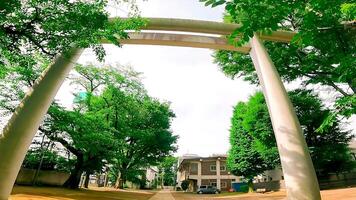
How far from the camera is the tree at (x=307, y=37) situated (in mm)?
4551

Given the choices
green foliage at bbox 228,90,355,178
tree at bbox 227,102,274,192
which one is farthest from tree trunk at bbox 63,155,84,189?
tree at bbox 227,102,274,192

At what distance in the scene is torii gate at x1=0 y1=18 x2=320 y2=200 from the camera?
8344mm

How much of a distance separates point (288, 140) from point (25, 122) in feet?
27.3

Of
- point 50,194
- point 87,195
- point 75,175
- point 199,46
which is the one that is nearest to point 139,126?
point 75,175

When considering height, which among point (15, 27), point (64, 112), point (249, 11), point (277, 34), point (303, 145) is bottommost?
point (303, 145)

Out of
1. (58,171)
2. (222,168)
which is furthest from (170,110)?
(222,168)

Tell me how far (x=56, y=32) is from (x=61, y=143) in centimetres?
1498

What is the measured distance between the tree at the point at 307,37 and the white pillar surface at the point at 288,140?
198cm

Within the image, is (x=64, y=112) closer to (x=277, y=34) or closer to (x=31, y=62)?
(x=31, y=62)

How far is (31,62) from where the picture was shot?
6.84m

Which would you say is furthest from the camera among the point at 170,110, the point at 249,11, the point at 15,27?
the point at 170,110

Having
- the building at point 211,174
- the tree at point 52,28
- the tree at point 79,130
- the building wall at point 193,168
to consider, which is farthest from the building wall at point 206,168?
the tree at point 52,28

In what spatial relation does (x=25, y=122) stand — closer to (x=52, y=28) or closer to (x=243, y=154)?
(x=52, y=28)

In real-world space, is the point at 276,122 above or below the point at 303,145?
above
